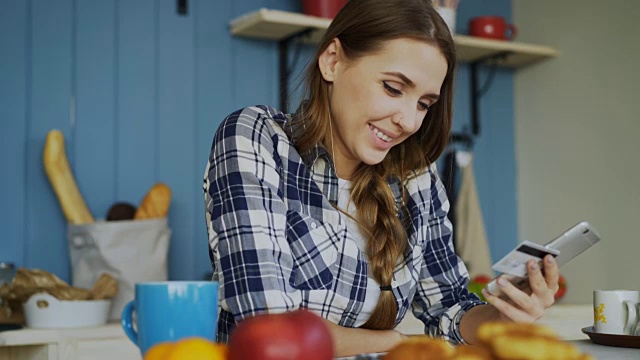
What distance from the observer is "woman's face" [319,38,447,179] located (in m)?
1.17

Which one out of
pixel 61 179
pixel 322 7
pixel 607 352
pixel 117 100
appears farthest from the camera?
pixel 322 7

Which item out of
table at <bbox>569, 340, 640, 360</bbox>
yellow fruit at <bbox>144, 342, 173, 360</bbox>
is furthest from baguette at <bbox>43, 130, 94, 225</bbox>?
yellow fruit at <bbox>144, 342, 173, 360</bbox>

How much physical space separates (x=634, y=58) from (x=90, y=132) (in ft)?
5.42

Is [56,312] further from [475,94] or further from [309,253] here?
[475,94]

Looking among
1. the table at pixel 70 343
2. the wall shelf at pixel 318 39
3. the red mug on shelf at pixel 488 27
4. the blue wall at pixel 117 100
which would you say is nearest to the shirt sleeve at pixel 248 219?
the table at pixel 70 343

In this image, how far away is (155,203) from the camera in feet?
6.69

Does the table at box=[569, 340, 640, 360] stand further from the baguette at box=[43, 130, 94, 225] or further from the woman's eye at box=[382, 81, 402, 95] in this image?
the baguette at box=[43, 130, 94, 225]

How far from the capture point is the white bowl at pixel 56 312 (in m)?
1.75

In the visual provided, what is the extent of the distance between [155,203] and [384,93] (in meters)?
1.03

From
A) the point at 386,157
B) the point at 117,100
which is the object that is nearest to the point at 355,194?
the point at 386,157

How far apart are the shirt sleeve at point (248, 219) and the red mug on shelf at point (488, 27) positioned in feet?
5.28

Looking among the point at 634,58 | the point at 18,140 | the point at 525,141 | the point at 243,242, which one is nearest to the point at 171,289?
the point at 243,242

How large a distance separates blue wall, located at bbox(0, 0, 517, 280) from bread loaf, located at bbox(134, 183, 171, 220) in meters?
0.16

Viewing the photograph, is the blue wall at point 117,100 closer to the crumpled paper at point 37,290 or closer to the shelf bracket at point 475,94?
the crumpled paper at point 37,290
